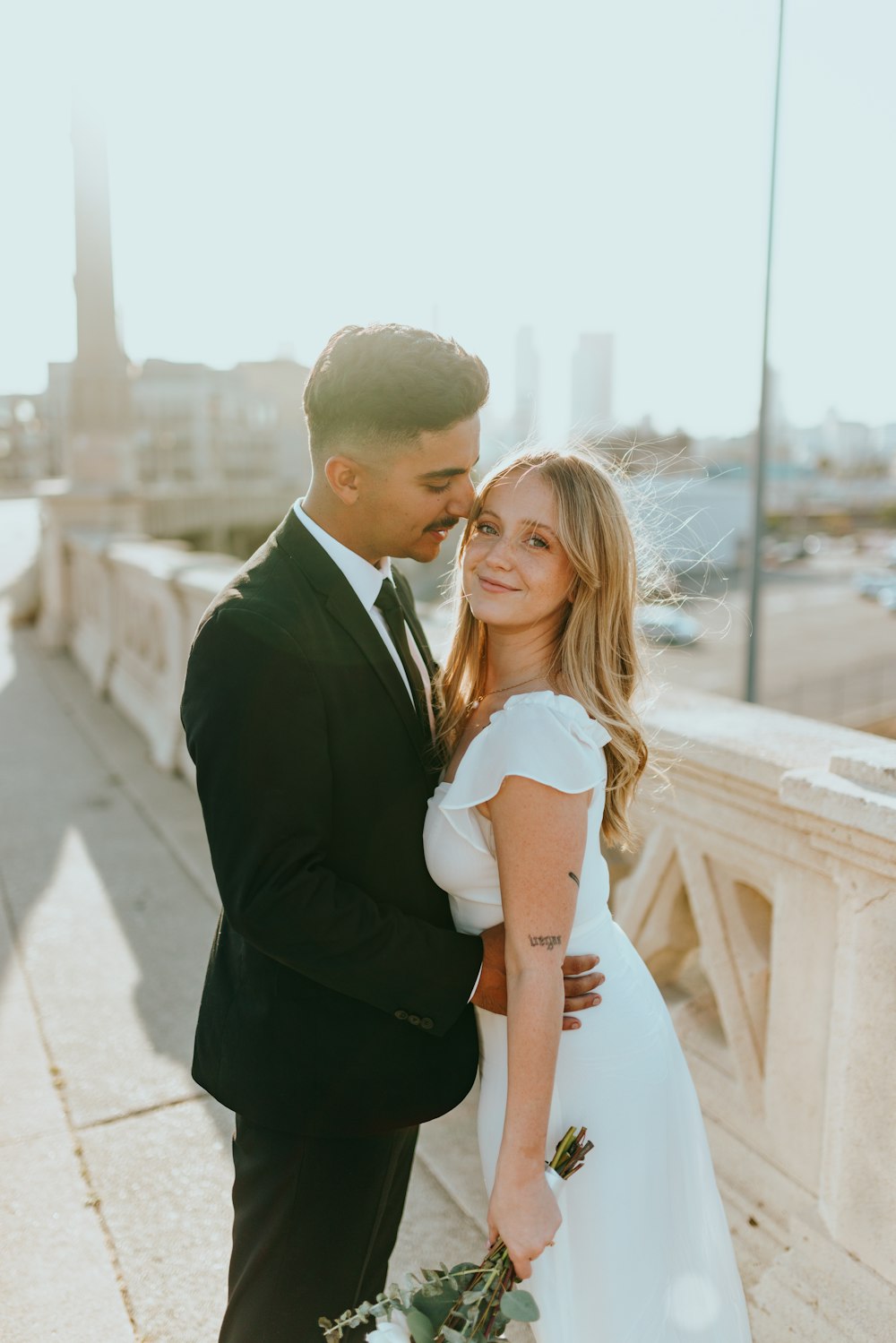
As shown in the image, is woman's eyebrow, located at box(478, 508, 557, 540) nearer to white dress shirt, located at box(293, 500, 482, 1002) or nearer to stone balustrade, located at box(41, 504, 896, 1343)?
white dress shirt, located at box(293, 500, 482, 1002)

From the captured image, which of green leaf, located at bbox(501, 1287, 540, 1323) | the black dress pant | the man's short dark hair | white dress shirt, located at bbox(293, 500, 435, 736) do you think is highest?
the man's short dark hair

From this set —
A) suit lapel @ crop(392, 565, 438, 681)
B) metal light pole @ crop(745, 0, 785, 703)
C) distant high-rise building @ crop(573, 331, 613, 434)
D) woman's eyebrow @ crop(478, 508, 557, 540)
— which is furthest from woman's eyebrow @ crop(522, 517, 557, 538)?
distant high-rise building @ crop(573, 331, 613, 434)

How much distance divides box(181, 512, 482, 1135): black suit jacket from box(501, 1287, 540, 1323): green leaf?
0.43m

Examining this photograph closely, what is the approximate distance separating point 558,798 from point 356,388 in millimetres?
780

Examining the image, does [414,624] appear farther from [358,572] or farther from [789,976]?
[789,976]

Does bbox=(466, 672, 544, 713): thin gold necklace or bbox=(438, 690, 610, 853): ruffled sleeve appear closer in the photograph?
bbox=(438, 690, 610, 853): ruffled sleeve

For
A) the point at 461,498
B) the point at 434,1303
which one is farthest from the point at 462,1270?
the point at 461,498

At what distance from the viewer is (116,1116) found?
10.9ft

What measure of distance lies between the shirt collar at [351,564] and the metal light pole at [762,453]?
5.49 metres

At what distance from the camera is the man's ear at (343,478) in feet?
6.13

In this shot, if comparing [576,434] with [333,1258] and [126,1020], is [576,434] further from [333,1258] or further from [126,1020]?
[126,1020]

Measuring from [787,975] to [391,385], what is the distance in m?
1.58

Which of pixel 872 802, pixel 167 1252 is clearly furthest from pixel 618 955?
pixel 167 1252

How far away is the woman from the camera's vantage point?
5.61ft
